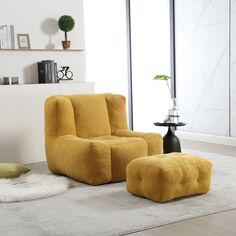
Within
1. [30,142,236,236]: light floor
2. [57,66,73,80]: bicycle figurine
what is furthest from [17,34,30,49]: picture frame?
[30,142,236,236]: light floor

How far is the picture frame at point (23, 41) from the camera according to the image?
5402mm

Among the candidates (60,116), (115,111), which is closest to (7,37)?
(60,116)

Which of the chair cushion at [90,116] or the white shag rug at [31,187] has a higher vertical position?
the chair cushion at [90,116]

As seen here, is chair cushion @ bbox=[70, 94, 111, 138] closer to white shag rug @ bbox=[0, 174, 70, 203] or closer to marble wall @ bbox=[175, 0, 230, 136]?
white shag rug @ bbox=[0, 174, 70, 203]

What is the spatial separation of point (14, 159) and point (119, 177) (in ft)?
4.98

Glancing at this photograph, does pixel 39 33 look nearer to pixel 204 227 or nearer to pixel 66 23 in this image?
pixel 66 23

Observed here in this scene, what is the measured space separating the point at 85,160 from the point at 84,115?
0.72 m

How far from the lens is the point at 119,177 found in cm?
422

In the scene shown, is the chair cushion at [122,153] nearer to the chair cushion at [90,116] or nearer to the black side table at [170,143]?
the chair cushion at [90,116]

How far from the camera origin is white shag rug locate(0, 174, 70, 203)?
3697 millimetres

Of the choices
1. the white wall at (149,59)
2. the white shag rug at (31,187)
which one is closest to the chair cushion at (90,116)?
the white shag rug at (31,187)

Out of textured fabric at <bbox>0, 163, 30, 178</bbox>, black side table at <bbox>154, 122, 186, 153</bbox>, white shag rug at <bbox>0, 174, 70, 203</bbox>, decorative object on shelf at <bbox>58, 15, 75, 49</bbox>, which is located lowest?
white shag rug at <bbox>0, 174, 70, 203</bbox>

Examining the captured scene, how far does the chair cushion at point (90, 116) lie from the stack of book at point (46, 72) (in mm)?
831

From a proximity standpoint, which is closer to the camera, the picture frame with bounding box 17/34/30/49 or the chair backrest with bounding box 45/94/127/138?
the chair backrest with bounding box 45/94/127/138
